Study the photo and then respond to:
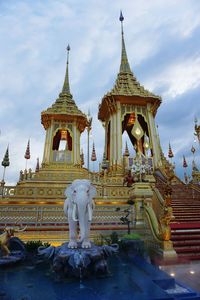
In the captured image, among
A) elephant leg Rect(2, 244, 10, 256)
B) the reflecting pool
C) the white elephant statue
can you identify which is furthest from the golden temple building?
elephant leg Rect(2, 244, 10, 256)

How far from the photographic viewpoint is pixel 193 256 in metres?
5.77

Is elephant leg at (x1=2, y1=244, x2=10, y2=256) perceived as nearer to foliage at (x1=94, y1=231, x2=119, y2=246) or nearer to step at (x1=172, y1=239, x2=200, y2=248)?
foliage at (x1=94, y1=231, x2=119, y2=246)

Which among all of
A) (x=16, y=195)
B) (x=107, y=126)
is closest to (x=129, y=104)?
(x=107, y=126)

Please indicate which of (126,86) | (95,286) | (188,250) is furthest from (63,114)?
(95,286)

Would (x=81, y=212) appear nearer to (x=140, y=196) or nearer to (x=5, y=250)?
(x=5, y=250)

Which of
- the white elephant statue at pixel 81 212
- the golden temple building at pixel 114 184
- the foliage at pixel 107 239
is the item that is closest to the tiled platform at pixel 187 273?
the golden temple building at pixel 114 184

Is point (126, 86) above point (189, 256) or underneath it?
above

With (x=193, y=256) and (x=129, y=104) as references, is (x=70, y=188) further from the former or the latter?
(x=129, y=104)

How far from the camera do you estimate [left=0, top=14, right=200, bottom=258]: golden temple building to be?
26.2 ft

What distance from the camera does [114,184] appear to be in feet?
47.1

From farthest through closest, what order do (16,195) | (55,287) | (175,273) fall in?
(16,195) < (175,273) < (55,287)

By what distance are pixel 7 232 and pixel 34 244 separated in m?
1.52

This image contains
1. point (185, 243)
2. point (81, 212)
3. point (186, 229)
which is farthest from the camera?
point (186, 229)

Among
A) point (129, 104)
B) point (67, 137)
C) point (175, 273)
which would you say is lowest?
point (175, 273)
